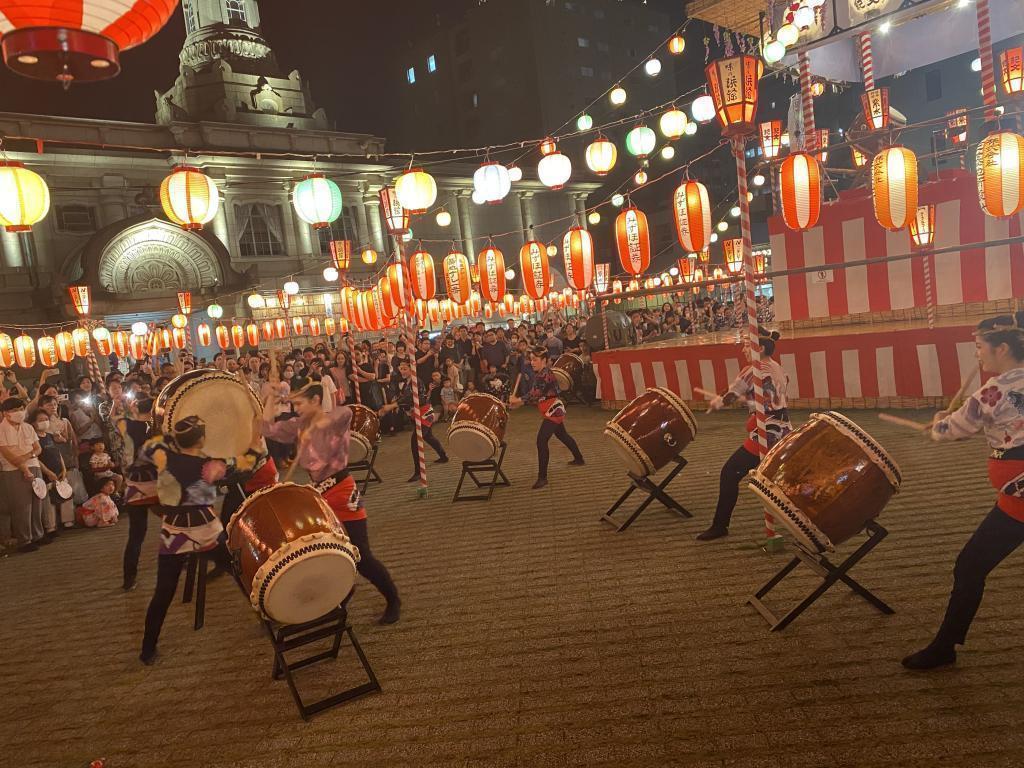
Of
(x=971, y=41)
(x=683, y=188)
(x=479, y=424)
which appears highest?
(x=971, y=41)

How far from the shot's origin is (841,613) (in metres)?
3.51

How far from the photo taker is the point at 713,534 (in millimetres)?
4809

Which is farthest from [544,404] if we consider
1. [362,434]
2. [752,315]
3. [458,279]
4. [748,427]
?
[458,279]

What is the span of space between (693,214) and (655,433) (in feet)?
13.0

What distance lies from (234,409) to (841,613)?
12.6 feet

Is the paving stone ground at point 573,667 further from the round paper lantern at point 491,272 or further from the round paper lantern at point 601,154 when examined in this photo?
the round paper lantern at point 491,272

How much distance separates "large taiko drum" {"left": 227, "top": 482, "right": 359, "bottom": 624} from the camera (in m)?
3.05

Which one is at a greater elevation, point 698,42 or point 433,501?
point 698,42

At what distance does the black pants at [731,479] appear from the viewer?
4664mm

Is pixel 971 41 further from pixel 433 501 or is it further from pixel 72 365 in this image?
pixel 72 365

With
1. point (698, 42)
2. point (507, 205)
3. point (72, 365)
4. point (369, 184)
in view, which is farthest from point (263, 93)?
point (698, 42)

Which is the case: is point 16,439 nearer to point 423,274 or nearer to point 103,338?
point 423,274

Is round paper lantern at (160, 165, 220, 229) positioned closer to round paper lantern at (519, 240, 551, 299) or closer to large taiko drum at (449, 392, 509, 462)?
large taiko drum at (449, 392, 509, 462)

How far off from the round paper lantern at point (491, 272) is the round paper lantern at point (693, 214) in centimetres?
440
